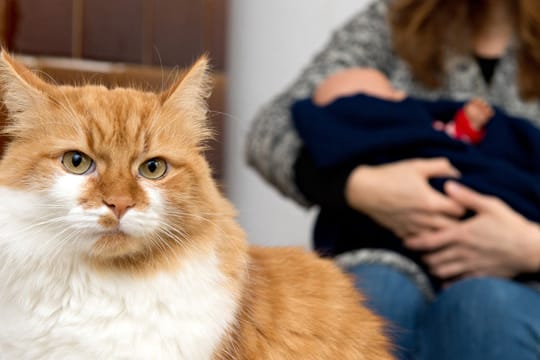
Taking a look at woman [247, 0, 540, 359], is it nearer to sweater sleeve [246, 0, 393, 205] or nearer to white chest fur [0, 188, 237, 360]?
sweater sleeve [246, 0, 393, 205]

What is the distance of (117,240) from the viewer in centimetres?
72

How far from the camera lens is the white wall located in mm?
2182

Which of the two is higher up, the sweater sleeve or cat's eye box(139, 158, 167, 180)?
the sweater sleeve

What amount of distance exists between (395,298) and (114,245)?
62 cm

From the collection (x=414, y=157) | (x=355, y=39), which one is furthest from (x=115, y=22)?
(x=414, y=157)

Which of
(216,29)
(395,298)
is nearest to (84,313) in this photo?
(395,298)

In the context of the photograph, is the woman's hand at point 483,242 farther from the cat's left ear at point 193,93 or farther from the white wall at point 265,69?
the white wall at point 265,69

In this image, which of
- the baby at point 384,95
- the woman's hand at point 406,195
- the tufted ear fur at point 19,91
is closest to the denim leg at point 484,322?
the woman's hand at point 406,195

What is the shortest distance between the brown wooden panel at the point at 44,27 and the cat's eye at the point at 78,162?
92 centimetres

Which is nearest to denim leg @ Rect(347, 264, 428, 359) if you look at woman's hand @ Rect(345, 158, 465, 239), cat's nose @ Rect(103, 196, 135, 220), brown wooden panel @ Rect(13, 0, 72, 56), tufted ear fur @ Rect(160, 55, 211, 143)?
woman's hand @ Rect(345, 158, 465, 239)

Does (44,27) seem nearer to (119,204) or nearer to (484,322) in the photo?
(119,204)

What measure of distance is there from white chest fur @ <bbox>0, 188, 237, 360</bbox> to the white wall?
1400 millimetres

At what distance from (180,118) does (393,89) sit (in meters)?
0.73

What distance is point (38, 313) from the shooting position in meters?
0.73
